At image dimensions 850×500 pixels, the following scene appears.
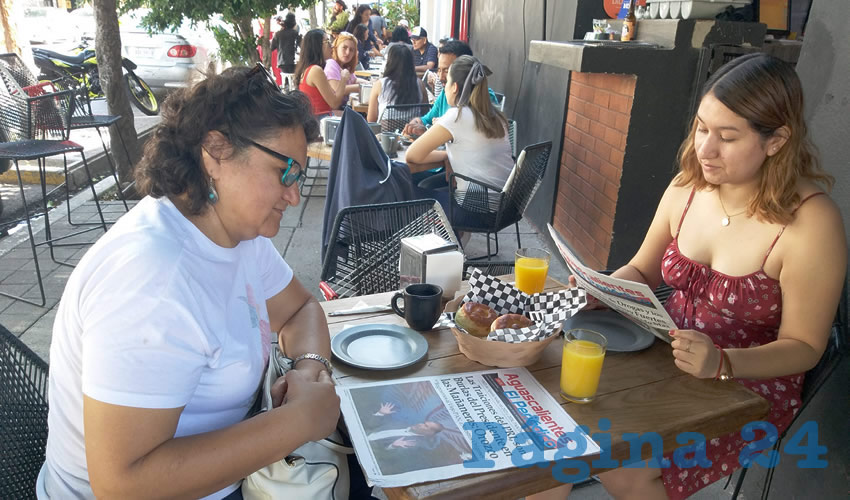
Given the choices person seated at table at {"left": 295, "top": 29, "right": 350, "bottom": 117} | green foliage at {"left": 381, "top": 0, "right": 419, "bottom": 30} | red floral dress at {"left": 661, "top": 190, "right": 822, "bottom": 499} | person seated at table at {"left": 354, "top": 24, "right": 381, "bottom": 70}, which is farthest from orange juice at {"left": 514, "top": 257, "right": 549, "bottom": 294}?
green foliage at {"left": 381, "top": 0, "right": 419, "bottom": 30}

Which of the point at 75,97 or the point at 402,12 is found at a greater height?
the point at 402,12

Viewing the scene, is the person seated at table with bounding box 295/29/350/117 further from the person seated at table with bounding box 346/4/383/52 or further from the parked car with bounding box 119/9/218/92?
the parked car with bounding box 119/9/218/92

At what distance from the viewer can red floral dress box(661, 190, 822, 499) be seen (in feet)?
5.60

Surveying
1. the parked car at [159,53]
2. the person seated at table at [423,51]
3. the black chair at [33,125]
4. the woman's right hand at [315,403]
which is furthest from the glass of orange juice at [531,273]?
the parked car at [159,53]

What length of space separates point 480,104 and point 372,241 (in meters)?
1.97

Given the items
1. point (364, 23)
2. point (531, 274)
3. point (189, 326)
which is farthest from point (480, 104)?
point (364, 23)

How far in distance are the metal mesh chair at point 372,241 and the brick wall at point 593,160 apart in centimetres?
168

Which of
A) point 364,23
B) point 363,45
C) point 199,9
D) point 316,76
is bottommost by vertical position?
point 316,76

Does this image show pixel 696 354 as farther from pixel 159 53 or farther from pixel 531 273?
pixel 159 53

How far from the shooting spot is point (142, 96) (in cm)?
952

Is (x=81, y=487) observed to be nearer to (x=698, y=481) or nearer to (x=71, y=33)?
(x=698, y=481)

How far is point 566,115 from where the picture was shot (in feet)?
15.1

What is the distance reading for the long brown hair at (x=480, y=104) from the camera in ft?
13.3

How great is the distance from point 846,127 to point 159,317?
2122 millimetres
